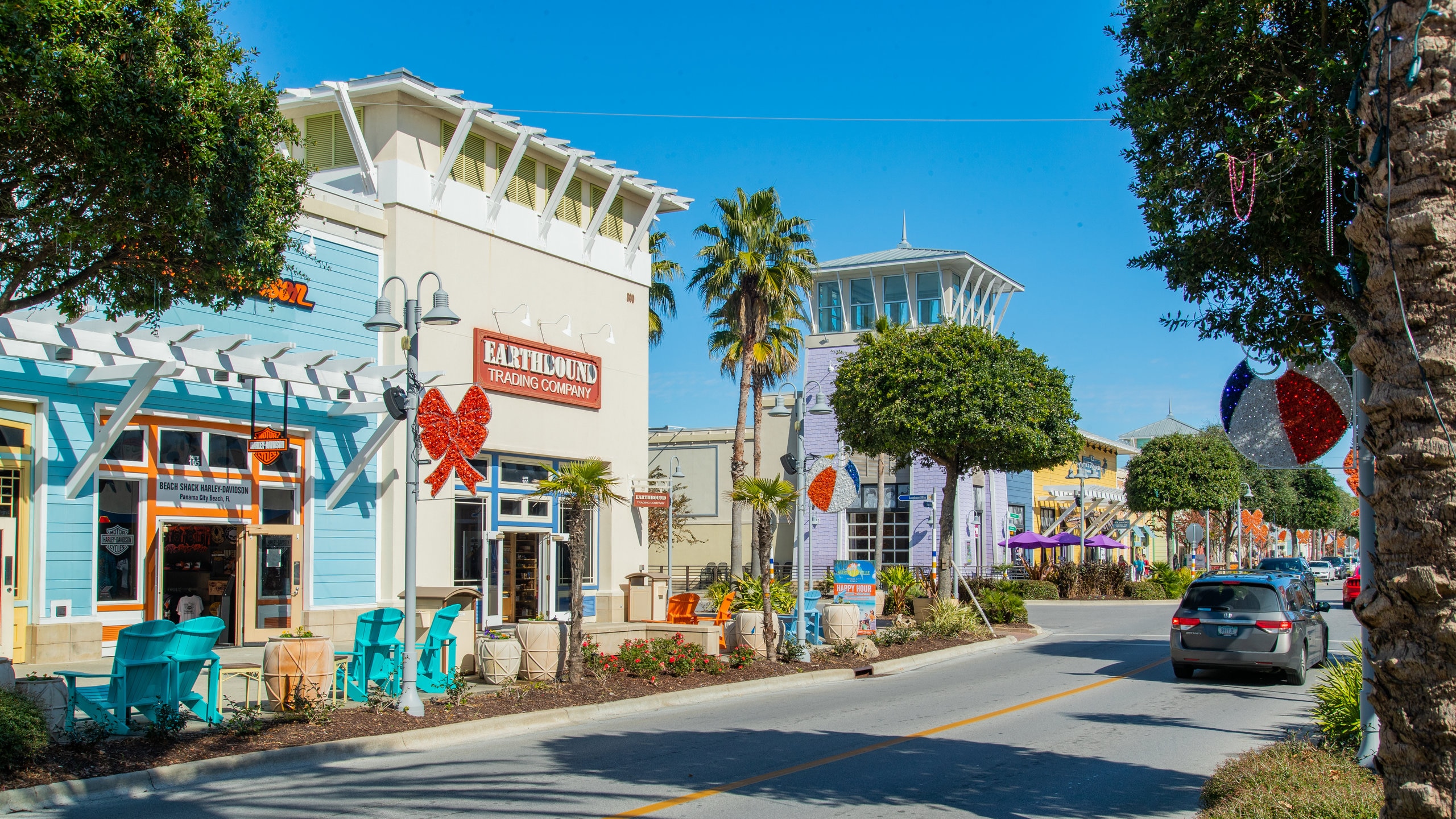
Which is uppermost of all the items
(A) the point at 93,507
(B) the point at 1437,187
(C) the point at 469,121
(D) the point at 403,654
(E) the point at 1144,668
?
(C) the point at 469,121

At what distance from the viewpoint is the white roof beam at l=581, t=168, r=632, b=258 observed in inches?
1030

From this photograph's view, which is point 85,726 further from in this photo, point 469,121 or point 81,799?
point 469,121

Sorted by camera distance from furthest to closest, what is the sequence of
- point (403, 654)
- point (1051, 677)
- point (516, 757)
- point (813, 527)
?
point (813, 527), point (1051, 677), point (403, 654), point (516, 757)

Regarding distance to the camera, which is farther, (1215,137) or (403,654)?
(403,654)

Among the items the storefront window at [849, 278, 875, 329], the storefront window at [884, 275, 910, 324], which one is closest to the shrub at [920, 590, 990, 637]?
the storefront window at [884, 275, 910, 324]

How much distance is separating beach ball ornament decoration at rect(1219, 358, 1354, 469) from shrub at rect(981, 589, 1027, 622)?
816 inches

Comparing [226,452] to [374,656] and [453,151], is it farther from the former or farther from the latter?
[453,151]

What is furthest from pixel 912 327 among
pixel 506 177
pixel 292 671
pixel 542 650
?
pixel 292 671

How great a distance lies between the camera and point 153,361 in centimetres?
1565

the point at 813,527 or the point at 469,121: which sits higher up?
the point at 469,121

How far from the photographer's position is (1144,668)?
1938 centimetres

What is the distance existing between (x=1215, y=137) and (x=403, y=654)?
1021 centimetres

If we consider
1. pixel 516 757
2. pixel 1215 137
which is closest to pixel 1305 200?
pixel 1215 137

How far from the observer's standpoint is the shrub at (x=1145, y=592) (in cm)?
4516
